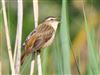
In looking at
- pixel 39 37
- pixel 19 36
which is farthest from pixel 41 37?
pixel 19 36

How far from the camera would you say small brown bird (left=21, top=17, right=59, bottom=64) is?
118 inches

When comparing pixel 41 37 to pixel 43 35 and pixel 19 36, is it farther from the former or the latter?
pixel 19 36

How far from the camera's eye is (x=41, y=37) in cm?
312

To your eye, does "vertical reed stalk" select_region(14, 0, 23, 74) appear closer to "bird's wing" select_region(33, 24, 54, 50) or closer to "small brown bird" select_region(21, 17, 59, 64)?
"small brown bird" select_region(21, 17, 59, 64)

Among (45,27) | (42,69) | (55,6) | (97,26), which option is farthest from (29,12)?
(42,69)

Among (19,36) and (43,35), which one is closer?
(19,36)

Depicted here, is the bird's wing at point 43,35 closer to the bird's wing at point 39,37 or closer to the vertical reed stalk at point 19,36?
the bird's wing at point 39,37

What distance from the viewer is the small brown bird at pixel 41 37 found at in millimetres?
3008

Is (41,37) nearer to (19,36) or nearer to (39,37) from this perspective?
(39,37)

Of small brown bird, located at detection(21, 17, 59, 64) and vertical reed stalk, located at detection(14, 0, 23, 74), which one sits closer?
vertical reed stalk, located at detection(14, 0, 23, 74)

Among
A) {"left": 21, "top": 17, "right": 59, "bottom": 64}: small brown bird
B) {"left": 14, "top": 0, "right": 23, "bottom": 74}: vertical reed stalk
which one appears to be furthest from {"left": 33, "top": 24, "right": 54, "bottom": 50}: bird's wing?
{"left": 14, "top": 0, "right": 23, "bottom": 74}: vertical reed stalk

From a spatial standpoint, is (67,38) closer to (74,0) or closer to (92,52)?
(92,52)

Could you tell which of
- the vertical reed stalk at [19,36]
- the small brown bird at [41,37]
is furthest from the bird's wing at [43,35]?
the vertical reed stalk at [19,36]

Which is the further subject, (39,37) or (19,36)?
(39,37)
